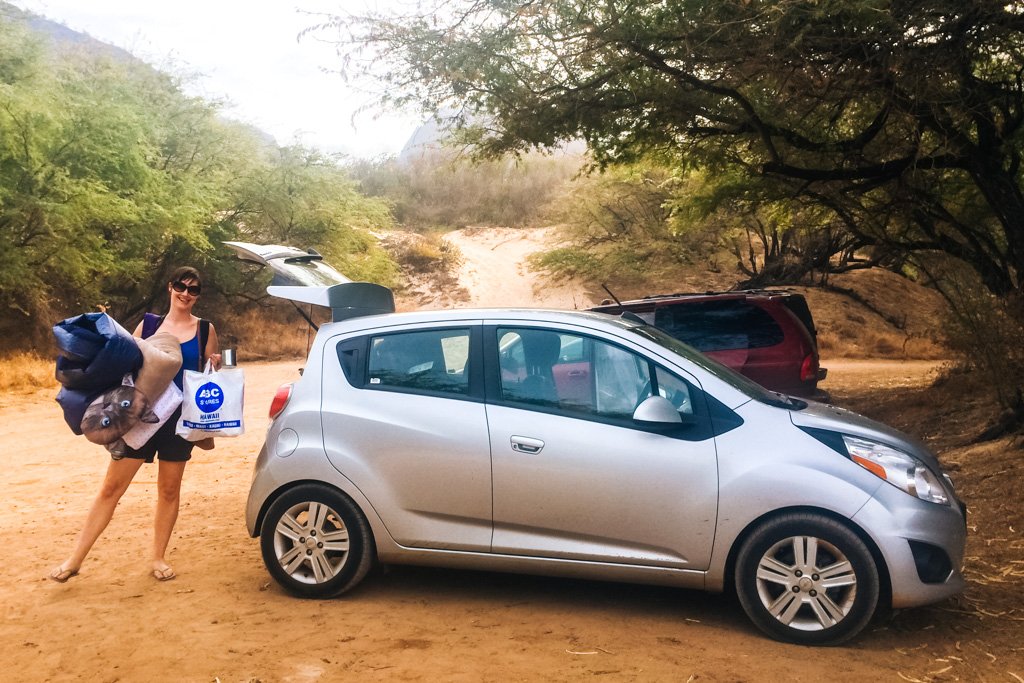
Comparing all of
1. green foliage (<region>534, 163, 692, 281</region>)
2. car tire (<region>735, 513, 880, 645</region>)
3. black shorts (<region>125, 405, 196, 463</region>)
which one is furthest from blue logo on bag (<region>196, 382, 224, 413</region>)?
green foliage (<region>534, 163, 692, 281</region>)

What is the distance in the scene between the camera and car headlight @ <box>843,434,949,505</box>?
17.2 ft

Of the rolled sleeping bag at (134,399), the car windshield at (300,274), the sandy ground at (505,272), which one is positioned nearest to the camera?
the rolled sleeping bag at (134,399)

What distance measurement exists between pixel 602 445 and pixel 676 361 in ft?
2.05

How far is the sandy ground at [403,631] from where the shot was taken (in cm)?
483

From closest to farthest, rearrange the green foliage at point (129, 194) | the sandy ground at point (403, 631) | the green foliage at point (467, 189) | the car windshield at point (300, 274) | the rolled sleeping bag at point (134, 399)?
the sandy ground at point (403, 631)
the rolled sleeping bag at point (134, 399)
the car windshield at point (300, 274)
the green foliage at point (129, 194)
the green foliage at point (467, 189)

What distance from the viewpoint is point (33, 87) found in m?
20.4

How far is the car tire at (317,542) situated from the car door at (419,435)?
0.61ft

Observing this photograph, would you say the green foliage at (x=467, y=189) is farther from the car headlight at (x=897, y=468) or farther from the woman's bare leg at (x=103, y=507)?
the car headlight at (x=897, y=468)

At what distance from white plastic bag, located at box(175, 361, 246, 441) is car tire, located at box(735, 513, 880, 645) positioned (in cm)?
306

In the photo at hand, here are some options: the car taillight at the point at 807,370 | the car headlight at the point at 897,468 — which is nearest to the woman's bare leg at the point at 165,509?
the car headlight at the point at 897,468

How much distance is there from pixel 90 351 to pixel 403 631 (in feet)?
7.94

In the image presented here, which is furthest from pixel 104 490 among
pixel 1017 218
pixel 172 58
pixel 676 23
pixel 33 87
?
pixel 172 58

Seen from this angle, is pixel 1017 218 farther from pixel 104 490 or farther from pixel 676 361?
pixel 104 490

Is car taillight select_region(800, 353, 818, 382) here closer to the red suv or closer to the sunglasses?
the red suv
